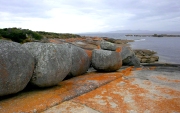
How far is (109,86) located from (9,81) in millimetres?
3382

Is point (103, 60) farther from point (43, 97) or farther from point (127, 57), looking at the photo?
point (43, 97)

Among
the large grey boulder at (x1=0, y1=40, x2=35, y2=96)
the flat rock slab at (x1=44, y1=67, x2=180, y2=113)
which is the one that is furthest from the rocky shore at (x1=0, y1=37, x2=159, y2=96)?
the flat rock slab at (x1=44, y1=67, x2=180, y2=113)

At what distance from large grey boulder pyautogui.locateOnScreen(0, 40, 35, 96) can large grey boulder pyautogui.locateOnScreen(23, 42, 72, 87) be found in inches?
11.8

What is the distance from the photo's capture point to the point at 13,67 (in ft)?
16.1

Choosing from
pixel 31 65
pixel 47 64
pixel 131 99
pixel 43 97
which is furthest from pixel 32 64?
pixel 131 99

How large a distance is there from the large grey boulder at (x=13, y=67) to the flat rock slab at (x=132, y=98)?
125 cm

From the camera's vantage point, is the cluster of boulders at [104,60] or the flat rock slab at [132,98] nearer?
the flat rock slab at [132,98]

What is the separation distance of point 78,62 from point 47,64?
97.0 inches

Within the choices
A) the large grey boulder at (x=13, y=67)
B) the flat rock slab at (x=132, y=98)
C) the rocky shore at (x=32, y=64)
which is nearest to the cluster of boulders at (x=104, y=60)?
the rocky shore at (x=32, y=64)

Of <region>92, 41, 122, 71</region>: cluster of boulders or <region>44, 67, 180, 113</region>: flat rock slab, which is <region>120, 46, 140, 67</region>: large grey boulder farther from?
<region>44, 67, 180, 113</region>: flat rock slab

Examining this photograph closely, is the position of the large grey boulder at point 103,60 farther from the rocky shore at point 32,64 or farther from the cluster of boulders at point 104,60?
the rocky shore at point 32,64

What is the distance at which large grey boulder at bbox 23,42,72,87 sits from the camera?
5.67 m

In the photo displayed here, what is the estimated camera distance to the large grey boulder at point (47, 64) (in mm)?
5668

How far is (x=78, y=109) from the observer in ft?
15.4
